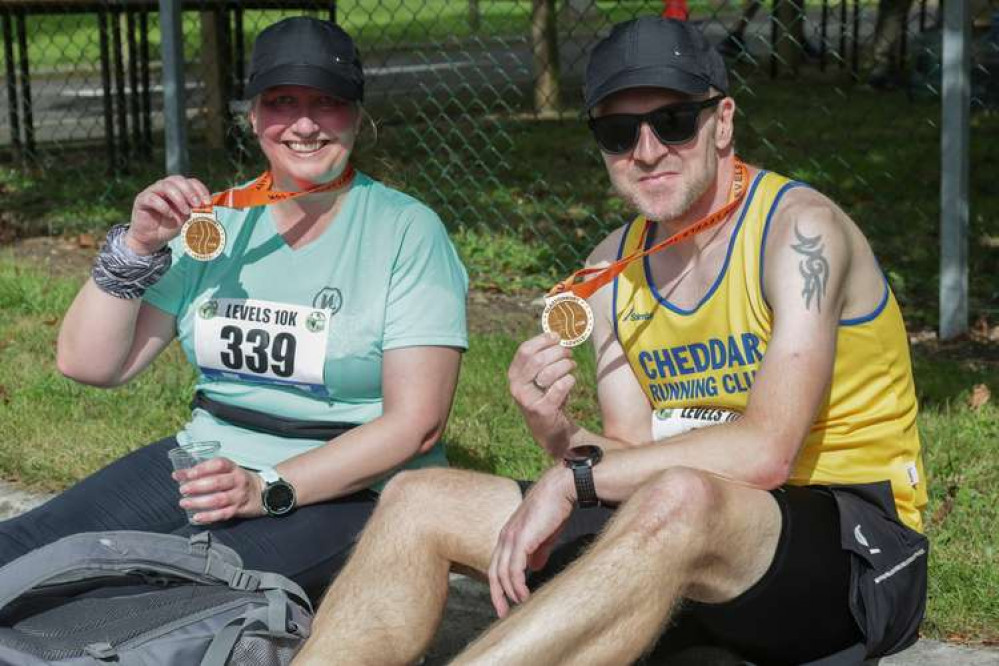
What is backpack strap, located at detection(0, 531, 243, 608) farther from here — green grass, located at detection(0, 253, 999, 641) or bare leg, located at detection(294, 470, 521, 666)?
green grass, located at detection(0, 253, 999, 641)

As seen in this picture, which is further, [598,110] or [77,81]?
[77,81]

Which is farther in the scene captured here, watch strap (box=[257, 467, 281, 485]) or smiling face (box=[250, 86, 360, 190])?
smiling face (box=[250, 86, 360, 190])

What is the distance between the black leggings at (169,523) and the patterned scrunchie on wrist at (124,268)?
0.44 meters

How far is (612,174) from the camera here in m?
3.50

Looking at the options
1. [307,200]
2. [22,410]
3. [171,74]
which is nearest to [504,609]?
[307,200]

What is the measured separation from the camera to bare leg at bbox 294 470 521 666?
3.19 metres

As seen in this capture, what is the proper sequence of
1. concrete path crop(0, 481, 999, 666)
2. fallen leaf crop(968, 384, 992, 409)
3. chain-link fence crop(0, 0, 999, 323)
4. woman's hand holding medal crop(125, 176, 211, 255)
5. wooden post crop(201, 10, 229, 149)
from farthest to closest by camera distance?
wooden post crop(201, 10, 229, 149) → chain-link fence crop(0, 0, 999, 323) → fallen leaf crop(968, 384, 992, 409) → woman's hand holding medal crop(125, 176, 211, 255) → concrete path crop(0, 481, 999, 666)

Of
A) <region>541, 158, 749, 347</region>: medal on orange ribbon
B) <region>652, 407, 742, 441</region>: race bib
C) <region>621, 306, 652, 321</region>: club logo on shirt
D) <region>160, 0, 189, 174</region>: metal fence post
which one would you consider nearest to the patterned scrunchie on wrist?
<region>541, 158, 749, 347</region>: medal on orange ribbon

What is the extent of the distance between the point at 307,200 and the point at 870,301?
1.40m

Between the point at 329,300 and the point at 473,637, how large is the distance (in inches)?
37.0

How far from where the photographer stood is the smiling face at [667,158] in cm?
339

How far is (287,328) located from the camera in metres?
3.76

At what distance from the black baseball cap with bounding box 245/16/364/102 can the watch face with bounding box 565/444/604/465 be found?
1.06 m

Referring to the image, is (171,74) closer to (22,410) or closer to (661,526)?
(22,410)
